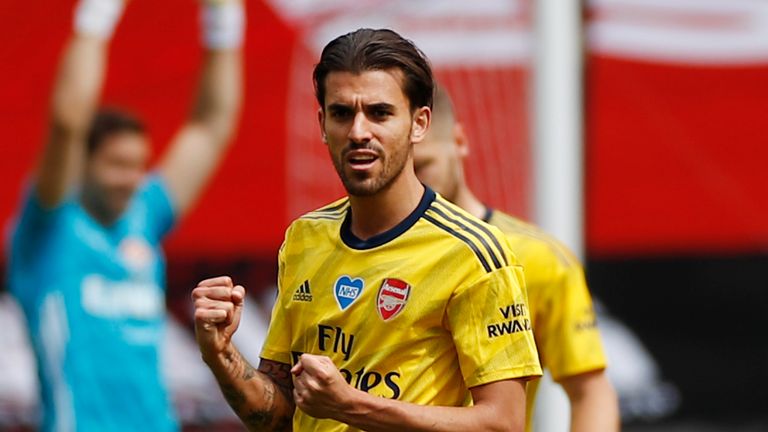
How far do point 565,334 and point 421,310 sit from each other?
1.28 meters

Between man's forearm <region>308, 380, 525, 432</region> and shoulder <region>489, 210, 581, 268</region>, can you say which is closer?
man's forearm <region>308, 380, 525, 432</region>

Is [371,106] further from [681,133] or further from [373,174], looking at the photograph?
[681,133]

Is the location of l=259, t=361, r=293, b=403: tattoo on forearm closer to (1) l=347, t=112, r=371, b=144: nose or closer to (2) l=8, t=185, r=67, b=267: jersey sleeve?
(1) l=347, t=112, r=371, b=144: nose

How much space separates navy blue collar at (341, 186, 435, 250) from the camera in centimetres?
358

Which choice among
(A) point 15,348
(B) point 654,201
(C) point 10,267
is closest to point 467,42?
(B) point 654,201

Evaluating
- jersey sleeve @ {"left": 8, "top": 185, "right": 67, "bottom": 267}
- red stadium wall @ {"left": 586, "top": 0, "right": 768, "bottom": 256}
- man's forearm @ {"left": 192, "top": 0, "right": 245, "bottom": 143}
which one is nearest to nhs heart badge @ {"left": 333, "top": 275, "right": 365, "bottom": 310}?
jersey sleeve @ {"left": 8, "top": 185, "right": 67, "bottom": 267}

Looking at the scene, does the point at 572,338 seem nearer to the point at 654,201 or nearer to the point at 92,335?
the point at 92,335

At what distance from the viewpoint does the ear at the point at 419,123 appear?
351 cm

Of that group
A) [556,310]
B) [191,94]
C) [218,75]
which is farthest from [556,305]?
[191,94]

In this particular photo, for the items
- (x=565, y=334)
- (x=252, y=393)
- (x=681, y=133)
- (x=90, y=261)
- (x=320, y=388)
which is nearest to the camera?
(x=320, y=388)

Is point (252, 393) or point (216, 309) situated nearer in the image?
point (216, 309)

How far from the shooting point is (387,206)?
141 inches

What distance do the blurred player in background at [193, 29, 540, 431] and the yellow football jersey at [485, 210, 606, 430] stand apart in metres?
1.09

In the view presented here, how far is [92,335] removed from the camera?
245 inches
